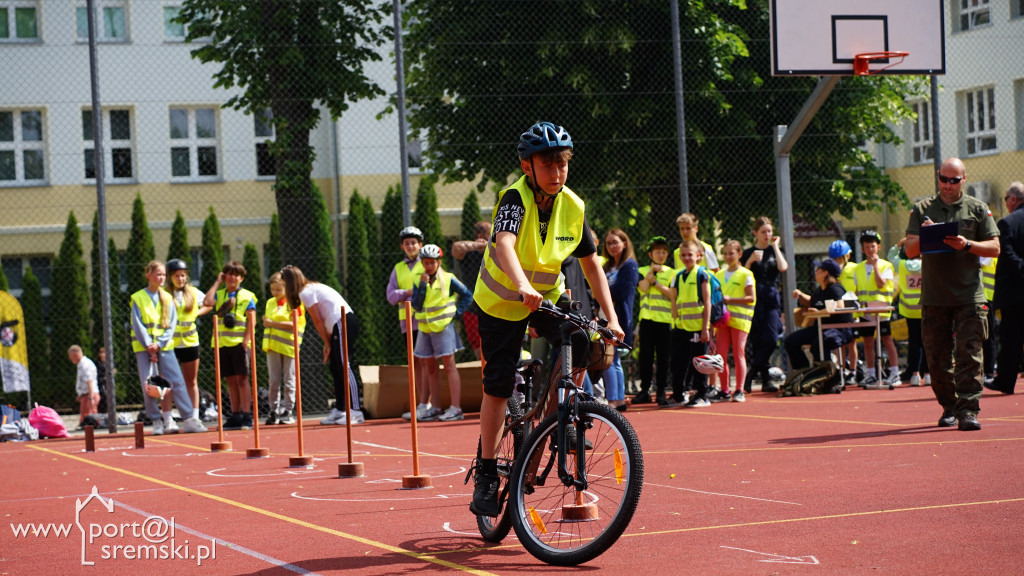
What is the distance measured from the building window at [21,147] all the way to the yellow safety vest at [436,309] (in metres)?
8.61

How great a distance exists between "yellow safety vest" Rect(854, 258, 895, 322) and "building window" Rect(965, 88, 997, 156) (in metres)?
8.65

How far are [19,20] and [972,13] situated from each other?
633 inches

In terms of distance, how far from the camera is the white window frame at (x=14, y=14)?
19.2 meters

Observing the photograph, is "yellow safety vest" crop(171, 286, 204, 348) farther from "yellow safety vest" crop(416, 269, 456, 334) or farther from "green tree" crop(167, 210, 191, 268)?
"green tree" crop(167, 210, 191, 268)

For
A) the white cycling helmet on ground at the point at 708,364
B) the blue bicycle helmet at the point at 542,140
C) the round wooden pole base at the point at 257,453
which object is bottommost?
the round wooden pole base at the point at 257,453

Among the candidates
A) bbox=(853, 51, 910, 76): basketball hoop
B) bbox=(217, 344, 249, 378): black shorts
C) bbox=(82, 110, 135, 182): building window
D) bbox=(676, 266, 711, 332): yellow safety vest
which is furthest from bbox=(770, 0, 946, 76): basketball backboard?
bbox=(82, 110, 135, 182): building window

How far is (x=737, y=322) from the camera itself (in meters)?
14.3

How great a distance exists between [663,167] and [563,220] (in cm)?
1158

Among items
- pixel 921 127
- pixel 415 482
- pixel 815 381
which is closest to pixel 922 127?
pixel 921 127

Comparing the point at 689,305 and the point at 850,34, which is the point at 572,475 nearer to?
the point at 689,305

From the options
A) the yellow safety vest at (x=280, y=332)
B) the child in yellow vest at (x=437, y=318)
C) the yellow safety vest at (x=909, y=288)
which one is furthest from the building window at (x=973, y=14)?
the yellow safety vest at (x=280, y=332)

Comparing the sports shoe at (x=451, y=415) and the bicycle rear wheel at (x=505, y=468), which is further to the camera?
the sports shoe at (x=451, y=415)

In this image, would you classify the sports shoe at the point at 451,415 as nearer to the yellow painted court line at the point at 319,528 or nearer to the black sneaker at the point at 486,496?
the yellow painted court line at the point at 319,528

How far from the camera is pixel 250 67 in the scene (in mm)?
16641
